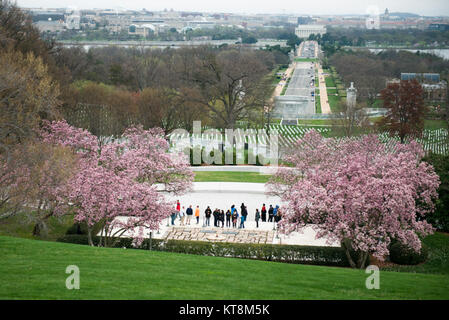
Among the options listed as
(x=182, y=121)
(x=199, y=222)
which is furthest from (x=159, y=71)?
(x=199, y=222)

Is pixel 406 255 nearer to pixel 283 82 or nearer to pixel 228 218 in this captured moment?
pixel 228 218

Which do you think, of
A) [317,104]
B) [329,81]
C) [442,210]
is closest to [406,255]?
[442,210]

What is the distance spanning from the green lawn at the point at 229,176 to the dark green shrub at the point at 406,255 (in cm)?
1503

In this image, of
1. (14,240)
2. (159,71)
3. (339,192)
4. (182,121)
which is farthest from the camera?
(159,71)

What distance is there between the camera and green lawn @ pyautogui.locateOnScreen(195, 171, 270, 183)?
118 ft

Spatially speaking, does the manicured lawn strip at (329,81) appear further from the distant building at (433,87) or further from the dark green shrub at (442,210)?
the dark green shrub at (442,210)

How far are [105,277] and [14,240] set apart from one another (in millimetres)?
5266

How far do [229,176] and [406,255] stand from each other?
58.7 feet

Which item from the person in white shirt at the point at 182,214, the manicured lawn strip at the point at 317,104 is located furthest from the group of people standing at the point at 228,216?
the manicured lawn strip at the point at 317,104

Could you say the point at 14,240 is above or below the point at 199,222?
above

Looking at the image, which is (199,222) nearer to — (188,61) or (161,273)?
(161,273)

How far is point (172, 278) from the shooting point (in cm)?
1383

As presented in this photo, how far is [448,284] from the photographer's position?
14711 millimetres

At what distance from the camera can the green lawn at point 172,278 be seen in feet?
40.8
